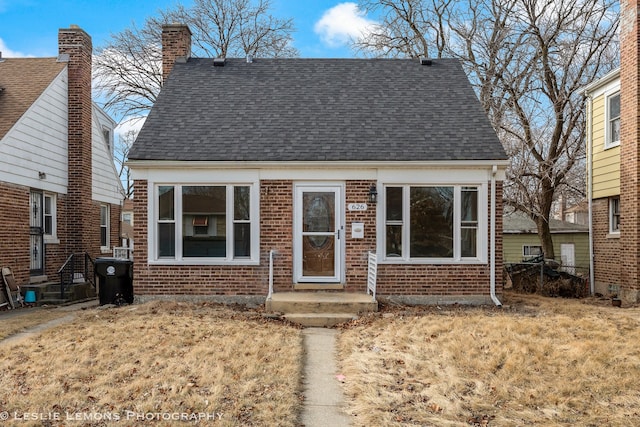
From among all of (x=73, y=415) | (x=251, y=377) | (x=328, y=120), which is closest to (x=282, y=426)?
(x=251, y=377)

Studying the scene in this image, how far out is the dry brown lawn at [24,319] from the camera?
29.7 feet

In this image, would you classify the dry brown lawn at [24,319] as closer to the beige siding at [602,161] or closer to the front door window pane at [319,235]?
the front door window pane at [319,235]

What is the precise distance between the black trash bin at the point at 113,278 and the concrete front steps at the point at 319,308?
383cm

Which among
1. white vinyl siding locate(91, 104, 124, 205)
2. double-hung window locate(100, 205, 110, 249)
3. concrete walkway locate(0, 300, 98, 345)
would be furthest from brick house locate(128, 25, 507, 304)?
double-hung window locate(100, 205, 110, 249)

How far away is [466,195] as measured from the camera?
37.5ft

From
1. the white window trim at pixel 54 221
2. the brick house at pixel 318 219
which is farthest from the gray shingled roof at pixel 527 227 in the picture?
the white window trim at pixel 54 221

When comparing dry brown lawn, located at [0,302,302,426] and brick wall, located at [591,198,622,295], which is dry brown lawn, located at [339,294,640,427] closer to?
dry brown lawn, located at [0,302,302,426]

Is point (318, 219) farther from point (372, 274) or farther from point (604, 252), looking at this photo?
point (604, 252)

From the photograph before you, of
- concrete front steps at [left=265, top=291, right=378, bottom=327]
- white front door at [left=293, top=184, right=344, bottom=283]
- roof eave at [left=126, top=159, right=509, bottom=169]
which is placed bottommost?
concrete front steps at [left=265, top=291, right=378, bottom=327]

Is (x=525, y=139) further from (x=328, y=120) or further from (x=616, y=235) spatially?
(x=328, y=120)

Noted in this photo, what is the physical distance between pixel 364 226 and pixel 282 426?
22.2 feet

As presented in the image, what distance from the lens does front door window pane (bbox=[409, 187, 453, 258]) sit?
1141 cm

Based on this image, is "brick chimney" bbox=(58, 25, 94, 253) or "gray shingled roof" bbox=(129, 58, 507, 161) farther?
"brick chimney" bbox=(58, 25, 94, 253)

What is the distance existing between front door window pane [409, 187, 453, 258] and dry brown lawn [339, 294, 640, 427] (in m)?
2.10
